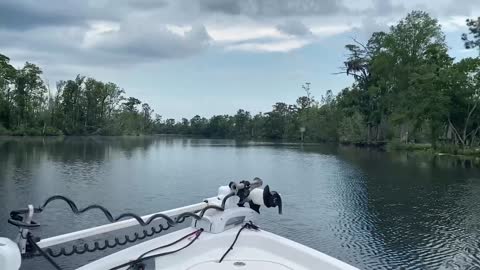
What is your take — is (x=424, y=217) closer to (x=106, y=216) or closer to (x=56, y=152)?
(x=106, y=216)

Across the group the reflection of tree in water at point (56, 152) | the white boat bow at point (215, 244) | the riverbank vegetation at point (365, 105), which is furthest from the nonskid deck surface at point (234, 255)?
the riverbank vegetation at point (365, 105)

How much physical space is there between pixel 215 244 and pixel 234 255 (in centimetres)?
14

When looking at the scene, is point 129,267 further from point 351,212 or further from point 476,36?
point 476,36

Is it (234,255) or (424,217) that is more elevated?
(234,255)

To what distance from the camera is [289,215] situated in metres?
9.33

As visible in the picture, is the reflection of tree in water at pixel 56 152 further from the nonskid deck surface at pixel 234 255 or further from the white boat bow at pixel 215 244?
the nonskid deck surface at pixel 234 255

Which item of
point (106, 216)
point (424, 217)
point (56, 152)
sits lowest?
point (424, 217)

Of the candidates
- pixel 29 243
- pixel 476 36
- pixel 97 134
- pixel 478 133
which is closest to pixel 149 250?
pixel 29 243

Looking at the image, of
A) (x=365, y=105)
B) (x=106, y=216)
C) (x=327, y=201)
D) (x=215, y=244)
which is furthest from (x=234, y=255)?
(x=365, y=105)

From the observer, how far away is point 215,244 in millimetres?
2666

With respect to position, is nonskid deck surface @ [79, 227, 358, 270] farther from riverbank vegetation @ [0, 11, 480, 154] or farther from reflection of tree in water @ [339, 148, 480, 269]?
riverbank vegetation @ [0, 11, 480, 154]

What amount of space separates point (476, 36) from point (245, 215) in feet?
101

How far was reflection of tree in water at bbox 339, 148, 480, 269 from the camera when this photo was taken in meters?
6.59

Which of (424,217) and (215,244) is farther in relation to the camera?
(424,217)
